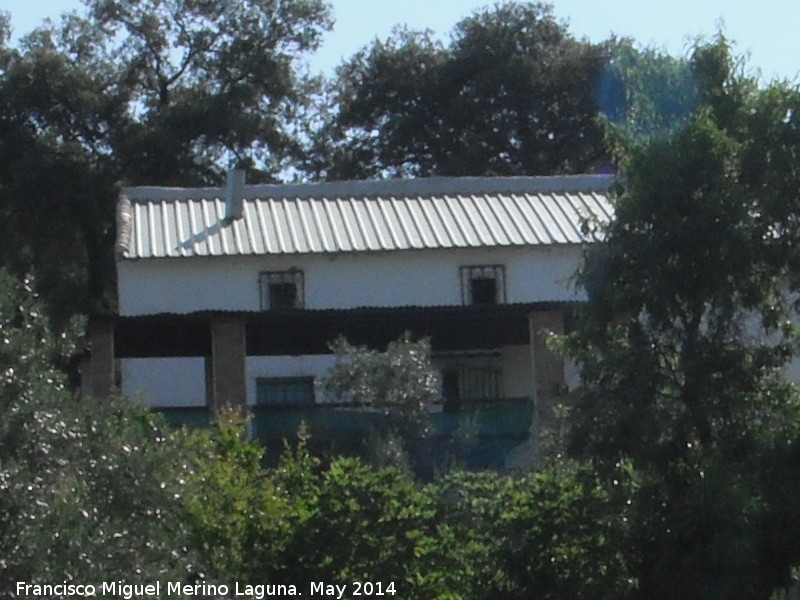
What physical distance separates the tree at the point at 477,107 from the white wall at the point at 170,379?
595 inches

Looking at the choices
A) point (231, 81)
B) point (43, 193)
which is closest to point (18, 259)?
point (43, 193)

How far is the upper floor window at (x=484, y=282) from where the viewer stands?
27.5 metres

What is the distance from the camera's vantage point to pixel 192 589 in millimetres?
10531

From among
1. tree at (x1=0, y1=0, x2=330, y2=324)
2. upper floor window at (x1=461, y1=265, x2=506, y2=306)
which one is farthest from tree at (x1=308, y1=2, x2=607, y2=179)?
upper floor window at (x1=461, y1=265, x2=506, y2=306)

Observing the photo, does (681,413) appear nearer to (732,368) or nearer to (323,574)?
(732,368)

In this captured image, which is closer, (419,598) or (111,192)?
(419,598)

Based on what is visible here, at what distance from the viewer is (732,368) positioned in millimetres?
11484

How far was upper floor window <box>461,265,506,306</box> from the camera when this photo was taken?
27516 mm

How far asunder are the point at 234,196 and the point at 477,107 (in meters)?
15.3

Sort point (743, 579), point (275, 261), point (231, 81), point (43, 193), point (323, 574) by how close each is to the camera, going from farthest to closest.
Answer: point (231, 81) < point (43, 193) < point (275, 261) < point (323, 574) < point (743, 579)

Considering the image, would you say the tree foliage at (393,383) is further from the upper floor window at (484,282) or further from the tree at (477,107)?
the tree at (477,107)

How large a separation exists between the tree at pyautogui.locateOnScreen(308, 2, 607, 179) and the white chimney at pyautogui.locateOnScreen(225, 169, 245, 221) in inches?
501

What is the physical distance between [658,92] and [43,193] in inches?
992

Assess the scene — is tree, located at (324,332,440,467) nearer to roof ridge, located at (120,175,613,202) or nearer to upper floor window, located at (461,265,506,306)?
upper floor window, located at (461,265,506,306)
